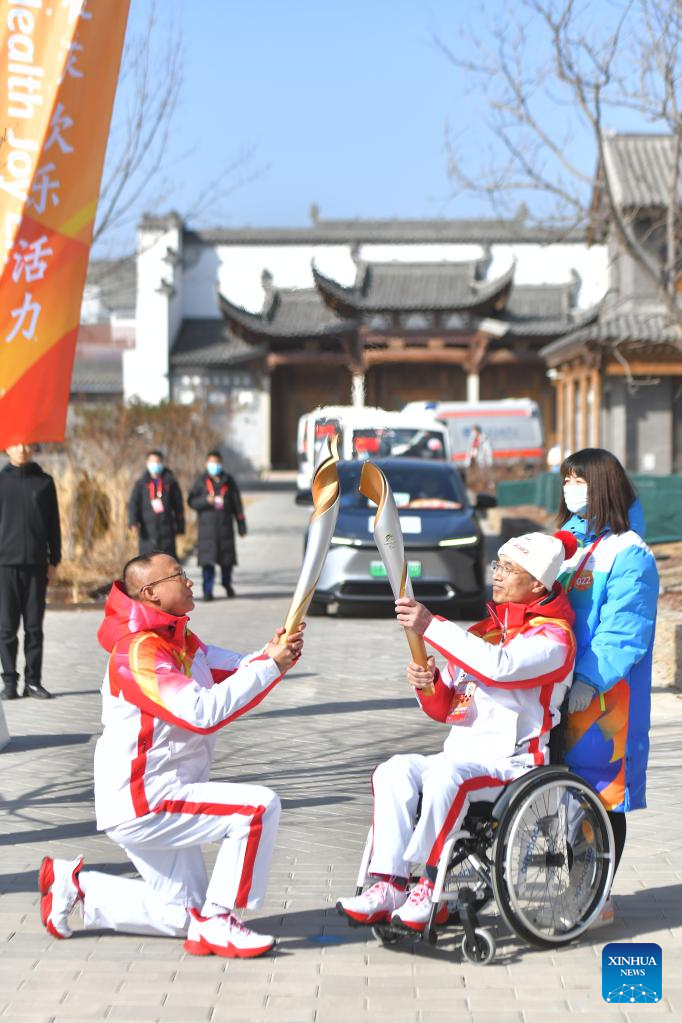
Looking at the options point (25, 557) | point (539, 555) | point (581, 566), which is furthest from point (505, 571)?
point (25, 557)

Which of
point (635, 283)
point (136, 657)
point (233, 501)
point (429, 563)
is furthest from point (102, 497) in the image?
point (635, 283)

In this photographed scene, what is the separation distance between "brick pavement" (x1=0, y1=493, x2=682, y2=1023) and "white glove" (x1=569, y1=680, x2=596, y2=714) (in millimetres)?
813

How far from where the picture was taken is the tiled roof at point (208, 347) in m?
56.3

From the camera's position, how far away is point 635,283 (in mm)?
34438

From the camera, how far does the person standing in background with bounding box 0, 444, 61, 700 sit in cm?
953

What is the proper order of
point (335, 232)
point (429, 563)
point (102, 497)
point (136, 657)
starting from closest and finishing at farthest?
point (136, 657), point (429, 563), point (102, 497), point (335, 232)

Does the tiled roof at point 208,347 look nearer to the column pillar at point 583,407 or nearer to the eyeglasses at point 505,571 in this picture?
the column pillar at point 583,407

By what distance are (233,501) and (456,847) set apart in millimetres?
11248

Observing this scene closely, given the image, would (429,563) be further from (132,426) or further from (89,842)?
(132,426)

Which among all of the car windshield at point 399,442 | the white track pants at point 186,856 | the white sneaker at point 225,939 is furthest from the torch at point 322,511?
the car windshield at point 399,442

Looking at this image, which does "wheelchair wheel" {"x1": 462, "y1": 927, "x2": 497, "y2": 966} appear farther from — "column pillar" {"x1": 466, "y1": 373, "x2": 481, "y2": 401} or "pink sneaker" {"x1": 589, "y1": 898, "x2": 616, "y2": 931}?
"column pillar" {"x1": 466, "y1": 373, "x2": 481, "y2": 401}

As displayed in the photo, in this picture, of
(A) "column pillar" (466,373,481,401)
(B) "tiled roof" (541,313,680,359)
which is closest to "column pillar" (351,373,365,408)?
(A) "column pillar" (466,373,481,401)

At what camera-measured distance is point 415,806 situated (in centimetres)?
457

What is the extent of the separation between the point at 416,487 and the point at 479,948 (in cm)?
1019
